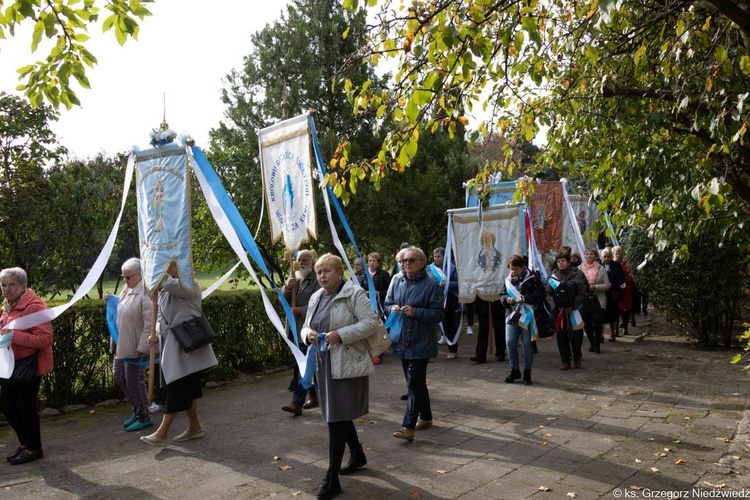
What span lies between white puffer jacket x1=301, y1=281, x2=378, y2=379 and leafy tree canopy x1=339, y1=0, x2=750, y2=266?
103 centimetres

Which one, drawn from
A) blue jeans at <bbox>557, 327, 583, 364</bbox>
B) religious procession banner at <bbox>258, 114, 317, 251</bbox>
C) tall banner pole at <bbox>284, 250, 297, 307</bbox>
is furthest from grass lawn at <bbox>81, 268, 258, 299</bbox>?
blue jeans at <bbox>557, 327, 583, 364</bbox>

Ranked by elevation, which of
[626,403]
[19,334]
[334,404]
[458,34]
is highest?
[458,34]

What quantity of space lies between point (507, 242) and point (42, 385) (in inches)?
275

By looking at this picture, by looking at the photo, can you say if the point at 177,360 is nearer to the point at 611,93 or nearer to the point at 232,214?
the point at 232,214

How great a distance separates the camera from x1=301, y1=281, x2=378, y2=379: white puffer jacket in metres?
5.19

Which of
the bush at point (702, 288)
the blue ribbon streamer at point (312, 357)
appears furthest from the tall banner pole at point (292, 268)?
the bush at point (702, 288)

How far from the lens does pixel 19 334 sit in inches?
235

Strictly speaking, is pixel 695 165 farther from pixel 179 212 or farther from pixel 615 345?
pixel 615 345

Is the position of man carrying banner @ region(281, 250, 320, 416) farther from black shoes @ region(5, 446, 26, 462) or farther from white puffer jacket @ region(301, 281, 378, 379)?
black shoes @ region(5, 446, 26, 462)

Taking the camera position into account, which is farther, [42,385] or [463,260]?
[463,260]

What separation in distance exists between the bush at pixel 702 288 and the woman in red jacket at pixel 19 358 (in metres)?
8.71

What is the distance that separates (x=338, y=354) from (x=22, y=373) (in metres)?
2.96

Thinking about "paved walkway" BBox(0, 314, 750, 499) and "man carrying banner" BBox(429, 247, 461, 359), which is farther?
"man carrying banner" BBox(429, 247, 461, 359)

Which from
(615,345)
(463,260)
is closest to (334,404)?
(463,260)
